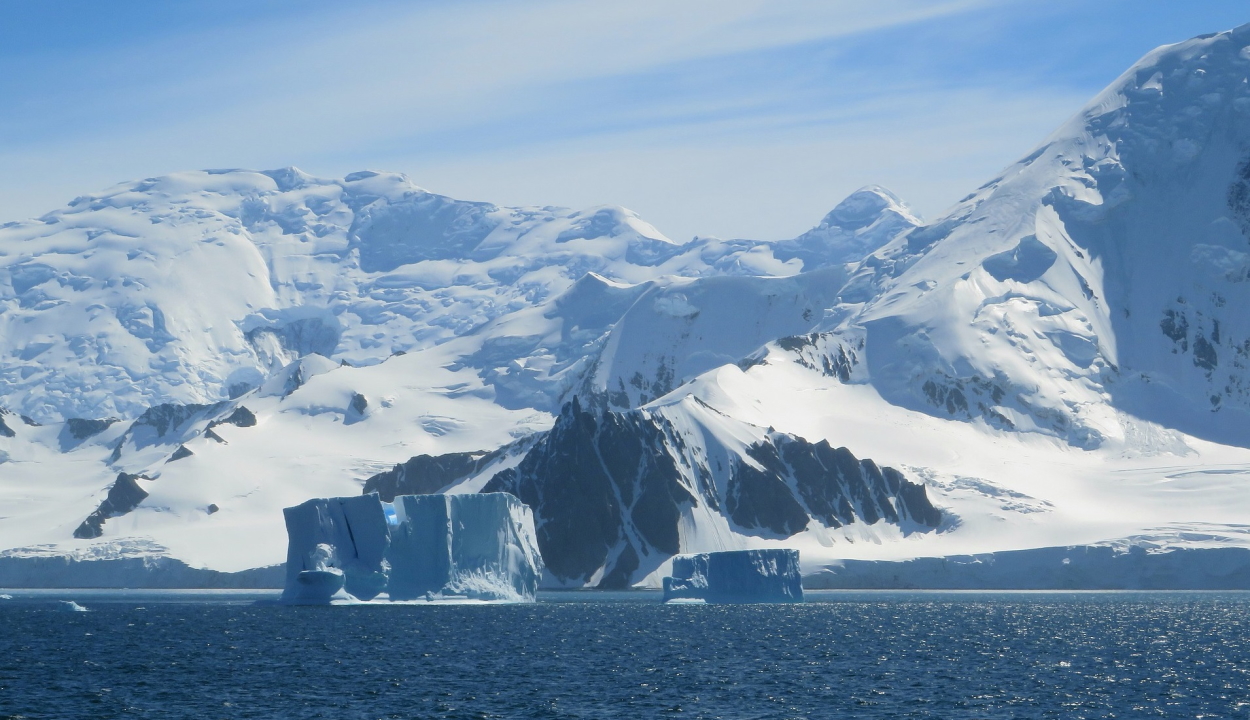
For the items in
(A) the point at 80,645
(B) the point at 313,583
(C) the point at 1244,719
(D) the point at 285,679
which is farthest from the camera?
(B) the point at 313,583

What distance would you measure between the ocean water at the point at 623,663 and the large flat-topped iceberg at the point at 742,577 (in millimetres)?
8817

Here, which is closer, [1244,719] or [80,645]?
[1244,719]

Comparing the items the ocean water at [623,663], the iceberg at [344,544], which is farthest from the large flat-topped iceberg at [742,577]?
the iceberg at [344,544]

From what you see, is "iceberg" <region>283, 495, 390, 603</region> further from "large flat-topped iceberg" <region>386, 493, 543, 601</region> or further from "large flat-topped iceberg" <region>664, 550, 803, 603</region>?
"large flat-topped iceberg" <region>664, 550, 803, 603</region>

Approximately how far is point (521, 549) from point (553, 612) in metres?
8.19

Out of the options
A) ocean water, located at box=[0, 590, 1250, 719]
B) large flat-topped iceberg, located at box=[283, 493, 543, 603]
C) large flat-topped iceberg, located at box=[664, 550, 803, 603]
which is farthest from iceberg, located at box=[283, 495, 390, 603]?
large flat-topped iceberg, located at box=[664, 550, 803, 603]

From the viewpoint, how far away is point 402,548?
460ft

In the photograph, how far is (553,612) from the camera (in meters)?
143

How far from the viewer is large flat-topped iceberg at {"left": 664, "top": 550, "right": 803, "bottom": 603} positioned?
156125 mm

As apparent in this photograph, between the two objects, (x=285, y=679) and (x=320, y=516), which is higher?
(x=320, y=516)

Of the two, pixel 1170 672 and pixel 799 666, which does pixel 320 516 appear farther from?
pixel 1170 672

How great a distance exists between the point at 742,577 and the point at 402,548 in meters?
33.2

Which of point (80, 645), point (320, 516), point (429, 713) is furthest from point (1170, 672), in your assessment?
point (320, 516)

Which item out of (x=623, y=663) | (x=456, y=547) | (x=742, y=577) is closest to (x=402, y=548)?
(x=456, y=547)
